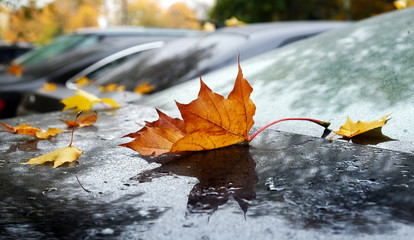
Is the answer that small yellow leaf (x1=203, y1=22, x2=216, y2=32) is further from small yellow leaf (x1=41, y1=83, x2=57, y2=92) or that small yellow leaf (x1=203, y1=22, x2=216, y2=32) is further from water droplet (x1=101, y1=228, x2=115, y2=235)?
water droplet (x1=101, y1=228, x2=115, y2=235)

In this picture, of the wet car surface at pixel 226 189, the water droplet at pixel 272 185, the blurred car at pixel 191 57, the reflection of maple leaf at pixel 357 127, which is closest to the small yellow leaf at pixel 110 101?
the blurred car at pixel 191 57

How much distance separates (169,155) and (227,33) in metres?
1.87

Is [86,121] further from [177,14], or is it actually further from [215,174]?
[177,14]

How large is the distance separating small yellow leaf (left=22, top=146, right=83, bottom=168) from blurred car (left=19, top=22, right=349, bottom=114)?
1.06m

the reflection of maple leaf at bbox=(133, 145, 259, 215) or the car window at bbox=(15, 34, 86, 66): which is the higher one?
the car window at bbox=(15, 34, 86, 66)

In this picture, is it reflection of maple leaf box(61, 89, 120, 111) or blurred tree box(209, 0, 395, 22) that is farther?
blurred tree box(209, 0, 395, 22)

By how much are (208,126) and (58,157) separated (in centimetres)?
33

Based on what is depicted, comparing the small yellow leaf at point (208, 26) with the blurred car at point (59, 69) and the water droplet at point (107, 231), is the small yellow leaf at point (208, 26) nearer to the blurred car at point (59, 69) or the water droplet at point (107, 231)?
the blurred car at point (59, 69)

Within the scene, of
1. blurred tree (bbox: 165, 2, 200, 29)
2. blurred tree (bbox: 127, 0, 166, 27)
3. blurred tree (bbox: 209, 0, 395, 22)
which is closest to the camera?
blurred tree (bbox: 209, 0, 395, 22)

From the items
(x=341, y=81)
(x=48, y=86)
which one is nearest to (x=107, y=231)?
(x=341, y=81)

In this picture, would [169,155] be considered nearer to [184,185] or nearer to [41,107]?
[184,185]

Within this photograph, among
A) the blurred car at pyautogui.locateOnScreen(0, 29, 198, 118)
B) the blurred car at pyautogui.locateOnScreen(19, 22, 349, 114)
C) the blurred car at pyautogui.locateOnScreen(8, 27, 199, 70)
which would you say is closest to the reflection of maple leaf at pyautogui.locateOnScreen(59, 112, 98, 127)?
the blurred car at pyautogui.locateOnScreen(19, 22, 349, 114)

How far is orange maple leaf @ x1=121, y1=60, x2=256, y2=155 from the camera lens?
984 millimetres

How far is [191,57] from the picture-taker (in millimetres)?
2514
